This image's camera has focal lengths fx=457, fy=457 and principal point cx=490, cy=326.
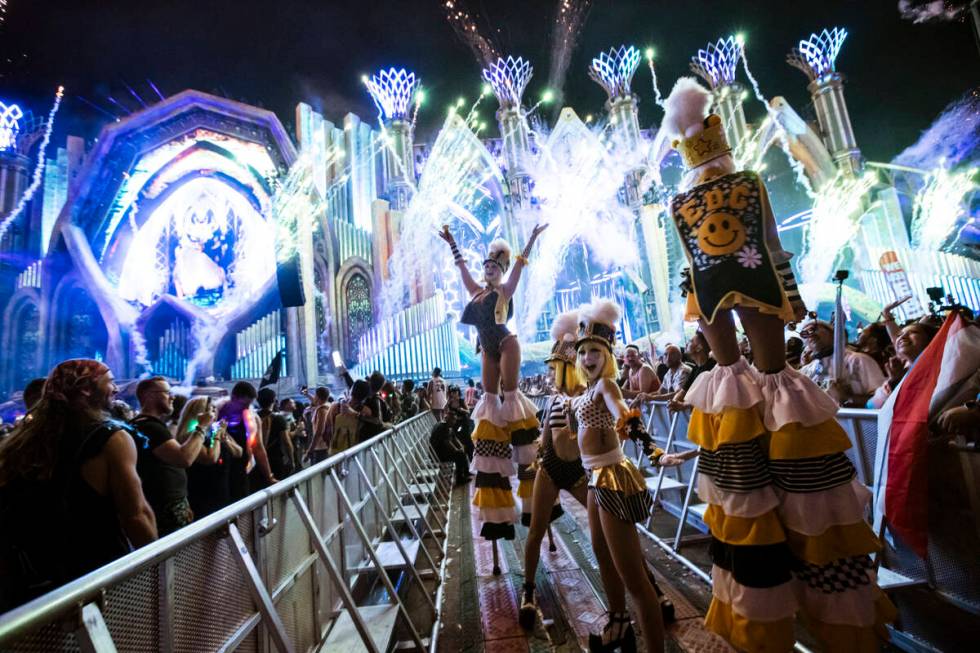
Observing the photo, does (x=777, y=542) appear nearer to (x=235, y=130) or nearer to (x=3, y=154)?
(x=235, y=130)

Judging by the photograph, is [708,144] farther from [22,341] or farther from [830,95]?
[830,95]

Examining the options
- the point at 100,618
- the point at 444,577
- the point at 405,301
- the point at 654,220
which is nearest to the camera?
the point at 100,618

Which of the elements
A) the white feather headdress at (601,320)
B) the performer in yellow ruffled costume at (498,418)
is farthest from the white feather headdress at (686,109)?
the performer in yellow ruffled costume at (498,418)

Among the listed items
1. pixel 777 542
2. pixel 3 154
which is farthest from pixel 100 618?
pixel 3 154

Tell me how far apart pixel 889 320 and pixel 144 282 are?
72.4ft

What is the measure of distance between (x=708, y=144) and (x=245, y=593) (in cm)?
268

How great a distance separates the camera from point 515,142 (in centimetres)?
2588

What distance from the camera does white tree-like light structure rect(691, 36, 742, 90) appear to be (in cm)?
2483

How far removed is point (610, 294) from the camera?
85.1ft

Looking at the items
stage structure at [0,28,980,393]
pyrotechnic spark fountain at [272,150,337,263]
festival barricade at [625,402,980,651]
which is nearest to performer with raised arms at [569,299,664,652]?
festival barricade at [625,402,980,651]

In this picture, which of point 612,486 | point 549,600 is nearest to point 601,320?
point 612,486

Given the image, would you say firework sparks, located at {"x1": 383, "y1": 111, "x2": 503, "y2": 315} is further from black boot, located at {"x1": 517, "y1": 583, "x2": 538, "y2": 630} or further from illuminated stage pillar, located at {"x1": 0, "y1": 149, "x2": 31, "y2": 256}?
black boot, located at {"x1": 517, "y1": 583, "x2": 538, "y2": 630}

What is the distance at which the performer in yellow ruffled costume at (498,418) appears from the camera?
3529 millimetres

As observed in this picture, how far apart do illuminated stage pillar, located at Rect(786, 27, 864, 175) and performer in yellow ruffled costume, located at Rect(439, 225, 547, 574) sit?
28.5 metres
